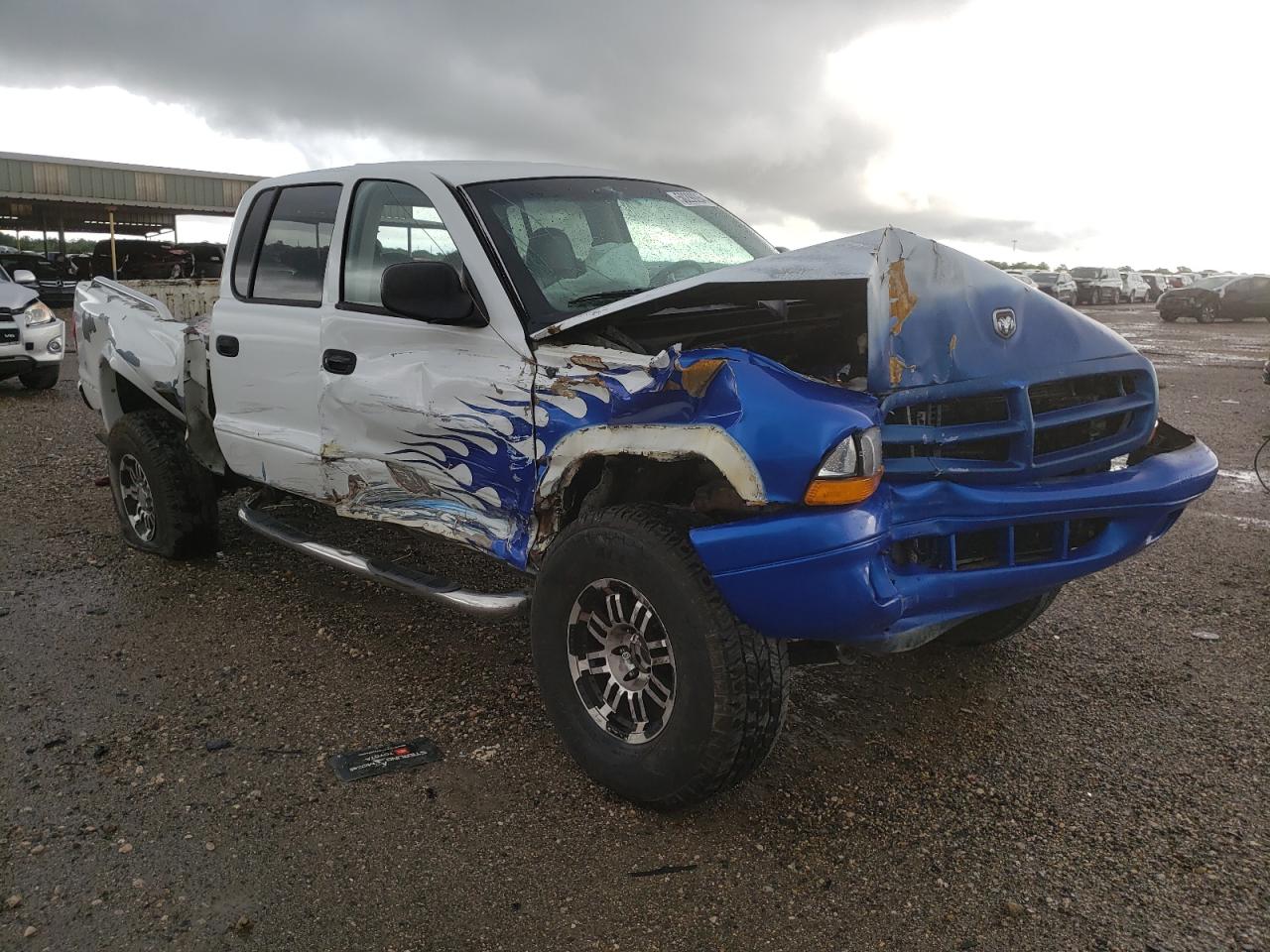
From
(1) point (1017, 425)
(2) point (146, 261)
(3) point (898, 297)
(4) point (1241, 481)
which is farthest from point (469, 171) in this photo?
(2) point (146, 261)

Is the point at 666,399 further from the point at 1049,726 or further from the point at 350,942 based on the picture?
the point at 1049,726

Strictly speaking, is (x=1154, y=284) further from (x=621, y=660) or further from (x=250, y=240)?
(x=621, y=660)

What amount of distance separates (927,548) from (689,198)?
2245 millimetres

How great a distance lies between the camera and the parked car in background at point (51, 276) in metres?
23.0

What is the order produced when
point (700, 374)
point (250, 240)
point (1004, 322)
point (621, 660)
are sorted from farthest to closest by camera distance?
point (250, 240)
point (621, 660)
point (1004, 322)
point (700, 374)

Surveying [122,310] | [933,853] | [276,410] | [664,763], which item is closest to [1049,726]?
[933,853]

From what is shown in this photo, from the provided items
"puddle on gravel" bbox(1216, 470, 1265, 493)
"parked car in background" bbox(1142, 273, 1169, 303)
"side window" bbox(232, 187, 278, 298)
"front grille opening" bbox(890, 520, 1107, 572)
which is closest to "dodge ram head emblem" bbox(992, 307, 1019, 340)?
"front grille opening" bbox(890, 520, 1107, 572)

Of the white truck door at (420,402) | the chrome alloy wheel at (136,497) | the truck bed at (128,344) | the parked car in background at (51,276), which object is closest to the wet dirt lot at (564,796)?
the chrome alloy wheel at (136,497)

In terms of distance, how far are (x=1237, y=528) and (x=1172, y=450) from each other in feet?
11.2

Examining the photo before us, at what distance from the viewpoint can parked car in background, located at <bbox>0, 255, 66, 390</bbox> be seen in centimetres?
1123

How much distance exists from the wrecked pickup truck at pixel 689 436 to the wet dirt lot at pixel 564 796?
0.33 m

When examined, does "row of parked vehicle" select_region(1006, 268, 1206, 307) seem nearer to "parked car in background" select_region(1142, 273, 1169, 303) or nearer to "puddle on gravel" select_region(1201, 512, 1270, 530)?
"parked car in background" select_region(1142, 273, 1169, 303)

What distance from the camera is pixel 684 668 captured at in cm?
269

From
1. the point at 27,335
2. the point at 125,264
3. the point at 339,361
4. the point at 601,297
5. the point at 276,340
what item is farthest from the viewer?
the point at 125,264
